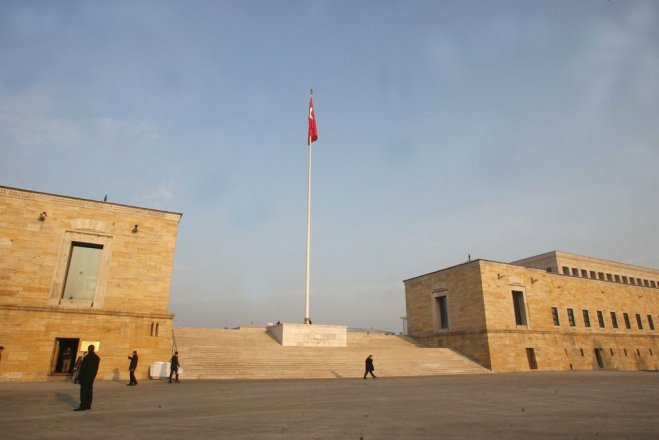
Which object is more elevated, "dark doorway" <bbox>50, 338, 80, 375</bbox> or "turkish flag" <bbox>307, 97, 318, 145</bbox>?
"turkish flag" <bbox>307, 97, 318, 145</bbox>

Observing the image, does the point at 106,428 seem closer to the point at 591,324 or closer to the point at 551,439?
the point at 551,439

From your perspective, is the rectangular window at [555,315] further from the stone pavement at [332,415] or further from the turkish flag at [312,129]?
the turkish flag at [312,129]

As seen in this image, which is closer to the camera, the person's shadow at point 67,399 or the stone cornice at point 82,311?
the person's shadow at point 67,399

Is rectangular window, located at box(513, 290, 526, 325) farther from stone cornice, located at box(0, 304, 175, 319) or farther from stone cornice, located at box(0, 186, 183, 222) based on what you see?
stone cornice, located at box(0, 186, 183, 222)

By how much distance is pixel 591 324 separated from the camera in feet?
116

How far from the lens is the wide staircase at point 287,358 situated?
19.7 metres

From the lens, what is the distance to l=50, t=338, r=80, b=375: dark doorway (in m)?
18.6

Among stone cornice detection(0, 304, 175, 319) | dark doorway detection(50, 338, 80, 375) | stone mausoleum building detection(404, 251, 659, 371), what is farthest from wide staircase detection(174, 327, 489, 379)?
dark doorway detection(50, 338, 80, 375)

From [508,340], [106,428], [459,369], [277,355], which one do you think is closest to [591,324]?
[508,340]

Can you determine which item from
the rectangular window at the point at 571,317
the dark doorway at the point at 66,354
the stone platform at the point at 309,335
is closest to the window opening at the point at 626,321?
the rectangular window at the point at 571,317

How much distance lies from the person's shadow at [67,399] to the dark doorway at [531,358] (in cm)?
2975

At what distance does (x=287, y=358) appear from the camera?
22.2 meters

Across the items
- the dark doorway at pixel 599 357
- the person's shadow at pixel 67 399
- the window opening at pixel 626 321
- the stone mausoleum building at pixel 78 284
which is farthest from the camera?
the window opening at pixel 626 321

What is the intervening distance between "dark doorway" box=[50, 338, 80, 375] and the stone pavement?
670 centimetres
